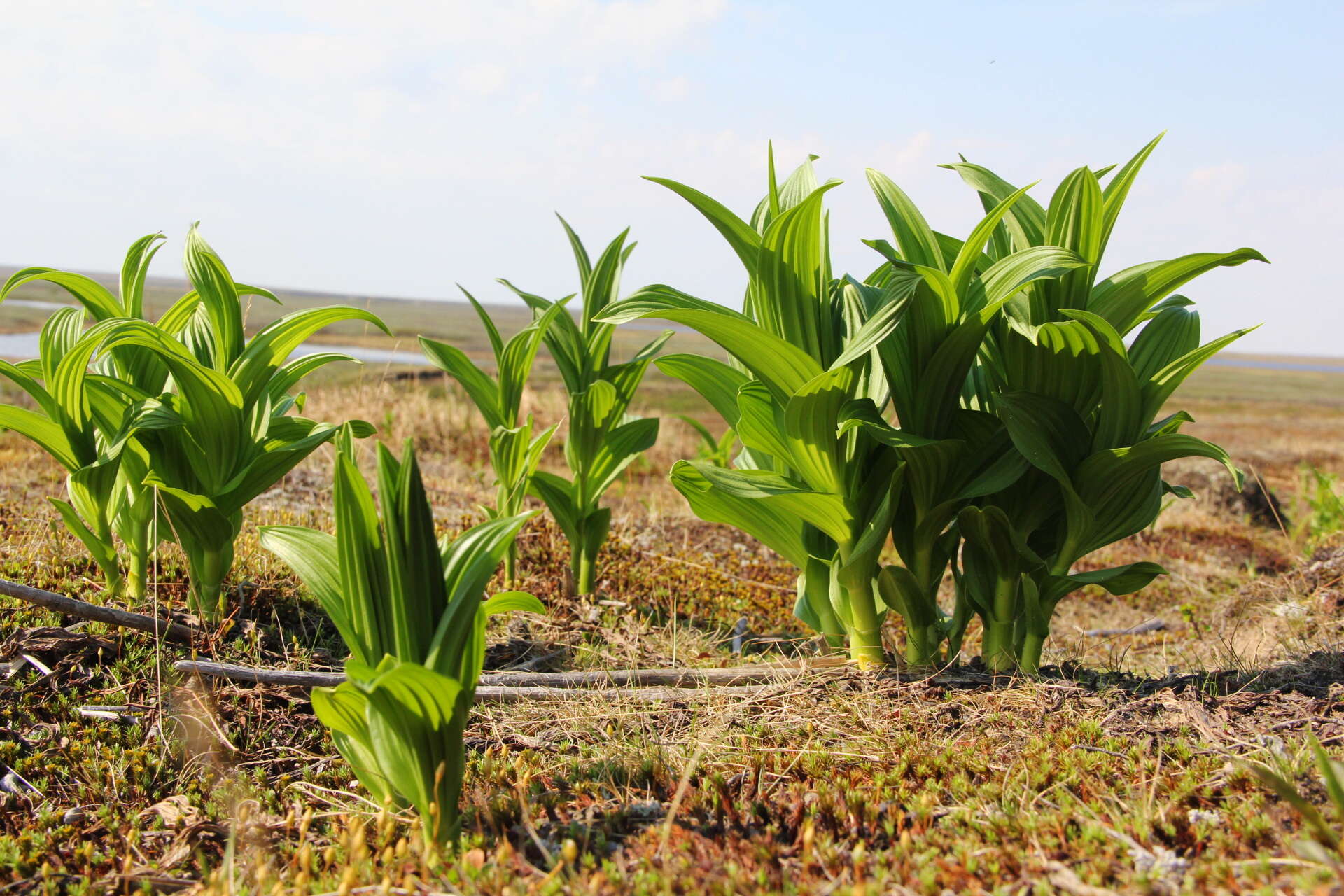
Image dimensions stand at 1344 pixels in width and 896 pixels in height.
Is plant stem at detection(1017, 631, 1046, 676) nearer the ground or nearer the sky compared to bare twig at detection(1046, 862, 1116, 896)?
nearer the sky

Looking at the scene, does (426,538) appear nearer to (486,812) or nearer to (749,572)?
(486,812)

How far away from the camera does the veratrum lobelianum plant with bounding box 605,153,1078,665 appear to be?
246cm

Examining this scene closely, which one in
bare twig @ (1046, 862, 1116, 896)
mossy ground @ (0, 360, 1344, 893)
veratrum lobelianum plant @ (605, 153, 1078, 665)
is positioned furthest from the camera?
veratrum lobelianum plant @ (605, 153, 1078, 665)

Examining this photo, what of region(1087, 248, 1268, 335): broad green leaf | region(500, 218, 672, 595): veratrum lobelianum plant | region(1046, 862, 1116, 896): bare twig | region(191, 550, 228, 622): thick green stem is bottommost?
region(1046, 862, 1116, 896): bare twig

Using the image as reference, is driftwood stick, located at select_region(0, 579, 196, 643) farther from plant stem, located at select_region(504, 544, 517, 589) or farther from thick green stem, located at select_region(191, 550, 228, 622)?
plant stem, located at select_region(504, 544, 517, 589)

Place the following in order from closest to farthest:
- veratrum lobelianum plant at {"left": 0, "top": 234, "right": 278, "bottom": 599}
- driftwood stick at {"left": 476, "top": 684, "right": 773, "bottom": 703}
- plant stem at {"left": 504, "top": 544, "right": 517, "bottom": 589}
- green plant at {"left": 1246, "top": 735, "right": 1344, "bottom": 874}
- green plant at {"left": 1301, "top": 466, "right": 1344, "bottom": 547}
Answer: green plant at {"left": 1246, "top": 735, "right": 1344, "bottom": 874} < driftwood stick at {"left": 476, "top": 684, "right": 773, "bottom": 703} < veratrum lobelianum plant at {"left": 0, "top": 234, "right": 278, "bottom": 599} < plant stem at {"left": 504, "top": 544, "right": 517, "bottom": 589} < green plant at {"left": 1301, "top": 466, "right": 1344, "bottom": 547}

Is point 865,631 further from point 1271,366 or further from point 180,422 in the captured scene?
point 1271,366

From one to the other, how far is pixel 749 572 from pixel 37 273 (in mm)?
3749

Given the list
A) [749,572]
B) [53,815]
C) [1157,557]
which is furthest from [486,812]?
[1157,557]

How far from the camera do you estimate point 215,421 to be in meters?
2.84

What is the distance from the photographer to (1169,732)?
94.5 inches

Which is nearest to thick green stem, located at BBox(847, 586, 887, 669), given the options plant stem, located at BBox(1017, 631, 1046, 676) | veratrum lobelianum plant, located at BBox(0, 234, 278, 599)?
plant stem, located at BBox(1017, 631, 1046, 676)

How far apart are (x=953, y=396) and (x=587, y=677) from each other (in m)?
1.54

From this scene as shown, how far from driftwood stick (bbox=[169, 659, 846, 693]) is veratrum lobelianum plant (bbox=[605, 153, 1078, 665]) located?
32 centimetres
